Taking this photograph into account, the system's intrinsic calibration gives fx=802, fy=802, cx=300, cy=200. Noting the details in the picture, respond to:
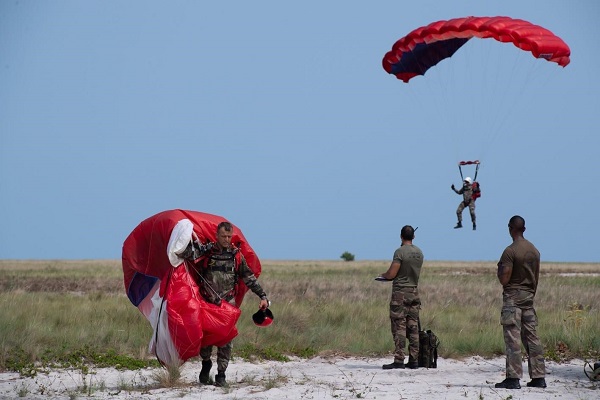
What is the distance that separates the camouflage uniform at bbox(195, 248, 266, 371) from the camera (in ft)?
30.8

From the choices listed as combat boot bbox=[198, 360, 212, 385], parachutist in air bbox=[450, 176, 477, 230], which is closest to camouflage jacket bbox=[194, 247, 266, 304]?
combat boot bbox=[198, 360, 212, 385]

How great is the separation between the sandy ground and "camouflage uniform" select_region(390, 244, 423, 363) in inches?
14.2

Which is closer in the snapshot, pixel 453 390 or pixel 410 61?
pixel 453 390

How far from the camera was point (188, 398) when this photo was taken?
882 cm

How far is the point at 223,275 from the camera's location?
9.39m

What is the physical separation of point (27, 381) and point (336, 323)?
23.7 feet

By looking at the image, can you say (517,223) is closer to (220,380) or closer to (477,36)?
(220,380)

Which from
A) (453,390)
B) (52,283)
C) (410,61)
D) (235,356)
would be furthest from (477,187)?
(52,283)

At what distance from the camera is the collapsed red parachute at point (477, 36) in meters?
14.5

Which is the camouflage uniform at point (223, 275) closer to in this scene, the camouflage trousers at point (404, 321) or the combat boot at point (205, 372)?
the combat boot at point (205, 372)

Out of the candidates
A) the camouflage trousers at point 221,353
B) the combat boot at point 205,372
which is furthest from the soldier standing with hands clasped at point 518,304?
the combat boot at point 205,372

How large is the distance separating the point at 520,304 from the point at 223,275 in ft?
12.1

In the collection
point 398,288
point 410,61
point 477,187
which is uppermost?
point 410,61

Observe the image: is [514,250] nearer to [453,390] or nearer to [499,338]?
[453,390]
